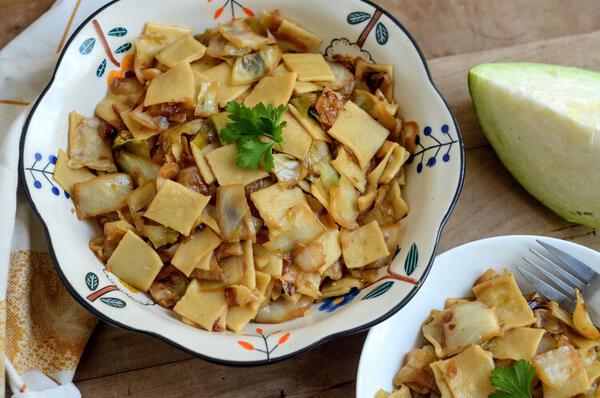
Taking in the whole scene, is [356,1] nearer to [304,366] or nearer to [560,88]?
[560,88]

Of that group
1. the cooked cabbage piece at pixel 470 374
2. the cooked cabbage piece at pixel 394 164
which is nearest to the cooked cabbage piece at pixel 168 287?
the cooked cabbage piece at pixel 394 164

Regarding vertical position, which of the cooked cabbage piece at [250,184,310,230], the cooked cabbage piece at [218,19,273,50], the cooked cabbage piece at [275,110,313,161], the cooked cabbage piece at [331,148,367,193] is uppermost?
the cooked cabbage piece at [218,19,273,50]

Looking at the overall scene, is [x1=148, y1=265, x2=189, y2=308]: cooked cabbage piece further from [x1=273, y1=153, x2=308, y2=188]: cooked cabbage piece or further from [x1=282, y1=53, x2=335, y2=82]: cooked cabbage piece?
[x1=282, y1=53, x2=335, y2=82]: cooked cabbage piece

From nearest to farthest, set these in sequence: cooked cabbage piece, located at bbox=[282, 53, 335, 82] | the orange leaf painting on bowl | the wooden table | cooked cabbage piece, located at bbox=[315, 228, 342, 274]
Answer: the orange leaf painting on bowl
cooked cabbage piece, located at bbox=[315, 228, 342, 274]
cooked cabbage piece, located at bbox=[282, 53, 335, 82]
the wooden table

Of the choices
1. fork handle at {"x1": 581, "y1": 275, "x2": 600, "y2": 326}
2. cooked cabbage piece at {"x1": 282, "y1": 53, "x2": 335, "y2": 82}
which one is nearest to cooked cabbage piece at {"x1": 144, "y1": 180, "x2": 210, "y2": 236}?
cooked cabbage piece at {"x1": 282, "y1": 53, "x2": 335, "y2": 82}

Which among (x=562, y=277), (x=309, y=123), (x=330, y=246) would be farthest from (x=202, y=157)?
(x=562, y=277)

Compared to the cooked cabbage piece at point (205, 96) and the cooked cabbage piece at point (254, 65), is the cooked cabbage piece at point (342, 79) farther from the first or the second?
the cooked cabbage piece at point (205, 96)
